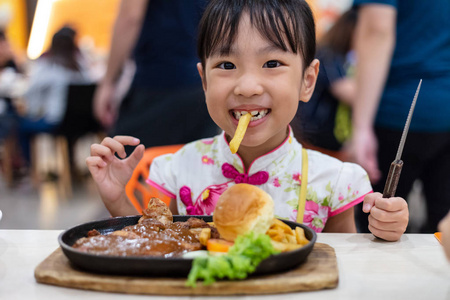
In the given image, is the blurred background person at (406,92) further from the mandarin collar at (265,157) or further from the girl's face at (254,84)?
the girl's face at (254,84)

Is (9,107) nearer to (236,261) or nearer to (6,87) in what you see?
(6,87)

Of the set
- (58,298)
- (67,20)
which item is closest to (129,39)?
(58,298)

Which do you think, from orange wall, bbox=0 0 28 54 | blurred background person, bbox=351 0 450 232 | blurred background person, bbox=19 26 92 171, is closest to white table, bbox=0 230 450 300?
blurred background person, bbox=351 0 450 232

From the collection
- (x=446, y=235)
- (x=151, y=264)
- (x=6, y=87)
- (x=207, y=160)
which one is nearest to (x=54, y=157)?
(x=6, y=87)

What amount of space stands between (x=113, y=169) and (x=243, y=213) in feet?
1.97

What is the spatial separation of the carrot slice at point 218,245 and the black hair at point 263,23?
0.49 m

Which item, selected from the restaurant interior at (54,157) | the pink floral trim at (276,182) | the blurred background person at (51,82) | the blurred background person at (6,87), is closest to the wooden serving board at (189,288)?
the pink floral trim at (276,182)

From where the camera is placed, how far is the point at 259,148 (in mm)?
1324

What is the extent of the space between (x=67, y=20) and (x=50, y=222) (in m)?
5.15

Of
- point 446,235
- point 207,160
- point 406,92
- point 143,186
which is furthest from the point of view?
point 406,92

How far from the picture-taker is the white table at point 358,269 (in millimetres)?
725

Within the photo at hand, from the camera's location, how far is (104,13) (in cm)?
801

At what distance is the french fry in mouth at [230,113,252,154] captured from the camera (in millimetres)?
1014

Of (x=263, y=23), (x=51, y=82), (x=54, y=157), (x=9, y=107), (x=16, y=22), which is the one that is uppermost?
(x=16, y=22)
